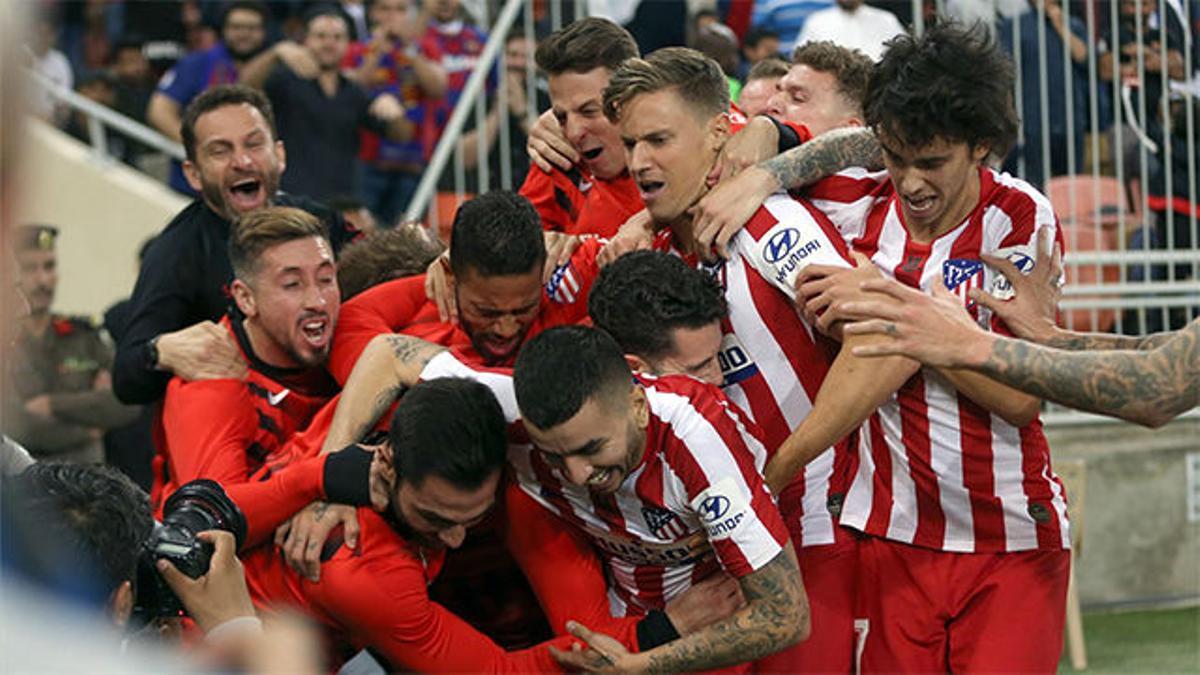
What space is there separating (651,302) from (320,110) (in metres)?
5.72

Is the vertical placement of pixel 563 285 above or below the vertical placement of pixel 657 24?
below

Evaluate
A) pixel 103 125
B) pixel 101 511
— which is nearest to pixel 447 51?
pixel 103 125

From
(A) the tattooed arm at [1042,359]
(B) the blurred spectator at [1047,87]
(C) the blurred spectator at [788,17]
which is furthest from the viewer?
(C) the blurred spectator at [788,17]

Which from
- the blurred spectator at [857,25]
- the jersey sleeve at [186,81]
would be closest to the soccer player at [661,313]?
the blurred spectator at [857,25]

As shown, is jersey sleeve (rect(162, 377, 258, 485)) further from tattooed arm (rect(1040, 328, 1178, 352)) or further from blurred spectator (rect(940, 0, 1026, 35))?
blurred spectator (rect(940, 0, 1026, 35))

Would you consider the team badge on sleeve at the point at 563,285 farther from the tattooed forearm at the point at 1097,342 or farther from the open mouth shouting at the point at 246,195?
the open mouth shouting at the point at 246,195

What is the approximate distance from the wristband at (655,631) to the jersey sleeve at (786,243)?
82 cm

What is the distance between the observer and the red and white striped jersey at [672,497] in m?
3.42

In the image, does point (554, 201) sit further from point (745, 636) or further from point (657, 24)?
point (657, 24)

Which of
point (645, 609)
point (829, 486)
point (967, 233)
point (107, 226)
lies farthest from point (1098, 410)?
point (107, 226)

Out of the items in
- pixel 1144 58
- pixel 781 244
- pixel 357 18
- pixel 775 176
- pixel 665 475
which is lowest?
pixel 665 475

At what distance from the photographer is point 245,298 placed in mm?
4363

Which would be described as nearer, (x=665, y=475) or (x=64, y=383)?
(x=665, y=475)

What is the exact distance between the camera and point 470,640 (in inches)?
144
